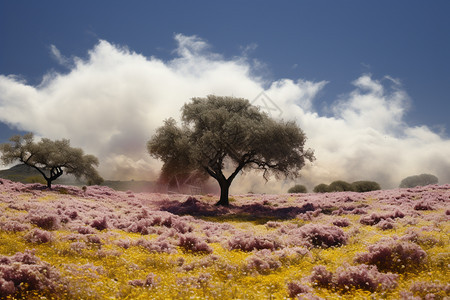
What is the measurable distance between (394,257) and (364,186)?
71.7 metres

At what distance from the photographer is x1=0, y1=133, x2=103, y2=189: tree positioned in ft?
137

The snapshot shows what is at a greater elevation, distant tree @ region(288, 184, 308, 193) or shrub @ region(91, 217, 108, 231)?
distant tree @ region(288, 184, 308, 193)

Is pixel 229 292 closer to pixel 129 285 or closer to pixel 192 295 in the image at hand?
pixel 192 295

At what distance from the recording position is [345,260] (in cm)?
1224

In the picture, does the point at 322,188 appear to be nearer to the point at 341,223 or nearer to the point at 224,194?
the point at 224,194

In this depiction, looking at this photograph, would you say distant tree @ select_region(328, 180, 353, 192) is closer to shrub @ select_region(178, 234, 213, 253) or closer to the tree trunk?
the tree trunk

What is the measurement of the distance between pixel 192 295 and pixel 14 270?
520 cm

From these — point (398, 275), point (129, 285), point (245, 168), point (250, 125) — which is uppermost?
point (250, 125)

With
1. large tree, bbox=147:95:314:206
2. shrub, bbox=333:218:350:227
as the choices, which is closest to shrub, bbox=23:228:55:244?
shrub, bbox=333:218:350:227

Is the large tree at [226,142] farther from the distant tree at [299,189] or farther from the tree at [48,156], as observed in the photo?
the distant tree at [299,189]

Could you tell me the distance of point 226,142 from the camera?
3700cm

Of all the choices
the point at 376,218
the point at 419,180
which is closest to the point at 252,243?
the point at 376,218

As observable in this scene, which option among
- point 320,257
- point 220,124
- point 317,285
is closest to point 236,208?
point 220,124

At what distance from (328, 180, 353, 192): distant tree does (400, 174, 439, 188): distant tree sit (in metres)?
27.1
